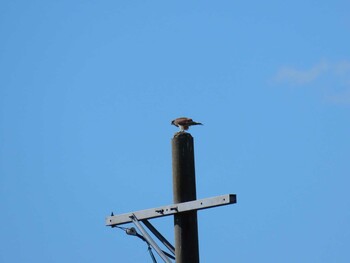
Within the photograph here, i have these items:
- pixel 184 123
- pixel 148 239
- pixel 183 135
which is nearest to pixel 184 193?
pixel 183 135

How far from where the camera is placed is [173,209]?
37.9 ft

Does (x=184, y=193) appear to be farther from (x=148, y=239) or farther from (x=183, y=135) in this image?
(x=148, y=239)


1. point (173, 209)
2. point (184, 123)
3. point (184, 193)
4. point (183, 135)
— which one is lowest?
point (173, 209)

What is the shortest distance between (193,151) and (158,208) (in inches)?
28.9

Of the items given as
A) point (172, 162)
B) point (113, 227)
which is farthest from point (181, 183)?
point (113, 227)

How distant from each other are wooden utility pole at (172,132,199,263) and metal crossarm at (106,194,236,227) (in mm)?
104

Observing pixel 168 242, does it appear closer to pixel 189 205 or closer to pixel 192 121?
pixel 189 205

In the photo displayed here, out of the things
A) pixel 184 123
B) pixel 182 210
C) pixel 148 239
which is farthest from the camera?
pixel 184 123

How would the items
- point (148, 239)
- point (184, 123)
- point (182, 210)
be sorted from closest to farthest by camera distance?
point (182, 210) < point (148, 239) < point (184, 123)

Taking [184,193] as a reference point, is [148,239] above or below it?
below

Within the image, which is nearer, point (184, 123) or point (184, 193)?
point (184, 193)

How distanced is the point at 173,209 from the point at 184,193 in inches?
8.7

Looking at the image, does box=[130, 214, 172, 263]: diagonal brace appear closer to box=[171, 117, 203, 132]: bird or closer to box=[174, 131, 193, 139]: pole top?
box=[174, 131, 193, 139]: pole top

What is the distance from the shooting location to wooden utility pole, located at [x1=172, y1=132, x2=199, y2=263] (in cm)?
1148
